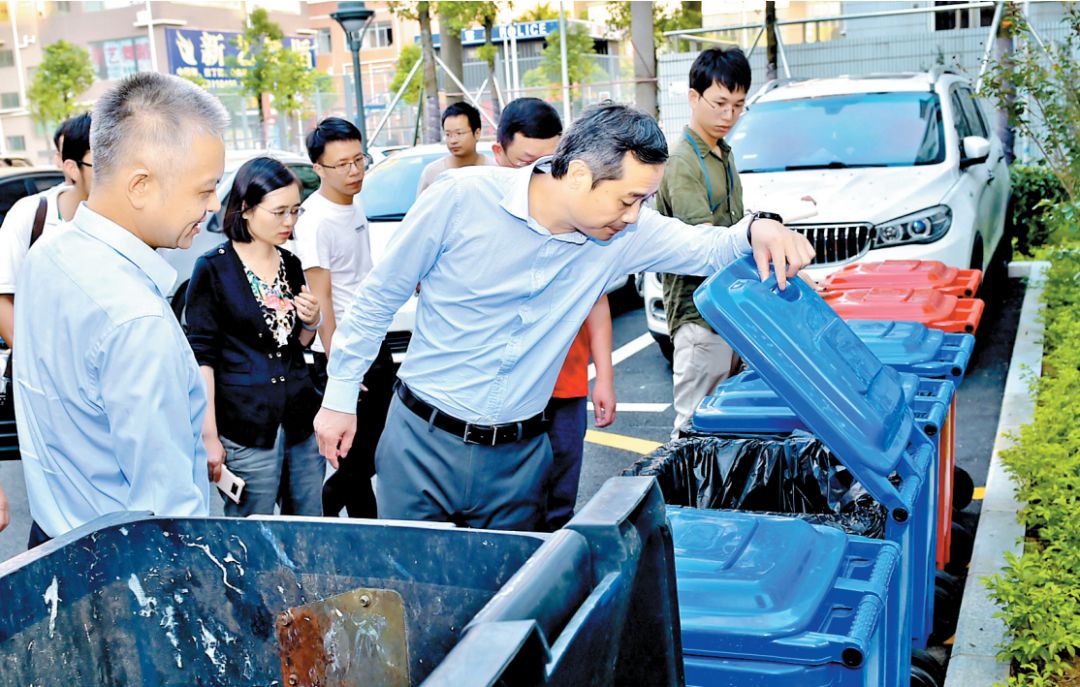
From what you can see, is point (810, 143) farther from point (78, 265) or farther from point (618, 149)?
point (78, 265)

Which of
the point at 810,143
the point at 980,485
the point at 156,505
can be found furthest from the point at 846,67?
the point at 156,505

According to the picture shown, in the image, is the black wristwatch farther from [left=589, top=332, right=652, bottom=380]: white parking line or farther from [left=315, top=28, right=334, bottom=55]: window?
[left=315, top=28, right=334, bottom=55]: window

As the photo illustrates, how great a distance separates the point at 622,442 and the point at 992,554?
255 cm

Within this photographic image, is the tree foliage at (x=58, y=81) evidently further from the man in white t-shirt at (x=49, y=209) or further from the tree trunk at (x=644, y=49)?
the man in white t-shirt at (x=49, y=209)

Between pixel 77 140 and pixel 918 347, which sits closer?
pixel 918 347

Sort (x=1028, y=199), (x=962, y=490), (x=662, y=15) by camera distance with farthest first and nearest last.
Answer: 1. (x=662, y=15)
2. (x=1028, y=199)
3. (x=962, y=490)

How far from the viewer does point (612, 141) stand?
102 inches

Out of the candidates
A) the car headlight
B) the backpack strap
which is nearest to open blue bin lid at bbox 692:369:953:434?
the backpack strap

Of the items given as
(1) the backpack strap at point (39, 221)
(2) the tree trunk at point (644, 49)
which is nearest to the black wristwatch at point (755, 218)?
(1) the backpack strap at point (39, 221)

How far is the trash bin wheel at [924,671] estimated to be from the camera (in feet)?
10.1

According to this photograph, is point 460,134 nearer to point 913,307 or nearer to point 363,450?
point 363,450

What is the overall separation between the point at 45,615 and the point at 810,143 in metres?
6.75

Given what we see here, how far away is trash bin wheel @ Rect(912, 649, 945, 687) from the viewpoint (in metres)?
3.08

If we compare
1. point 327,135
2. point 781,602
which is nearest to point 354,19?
point 327,135
